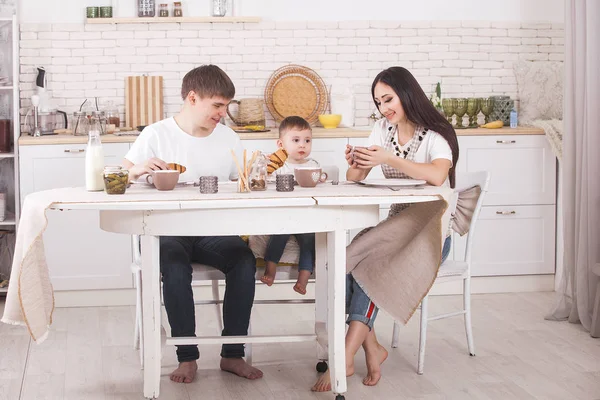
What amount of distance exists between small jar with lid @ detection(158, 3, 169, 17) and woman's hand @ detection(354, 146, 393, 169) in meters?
2.47

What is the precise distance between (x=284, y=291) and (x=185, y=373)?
1.74 meters

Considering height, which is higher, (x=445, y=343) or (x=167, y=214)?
(x=167, y=214)

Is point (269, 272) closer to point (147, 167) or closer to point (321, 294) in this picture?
point (321, 294)

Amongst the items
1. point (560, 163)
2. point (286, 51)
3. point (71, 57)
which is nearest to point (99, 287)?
point (71, 57)

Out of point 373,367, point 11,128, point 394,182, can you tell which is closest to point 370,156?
point 394,182

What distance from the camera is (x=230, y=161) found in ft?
12.5

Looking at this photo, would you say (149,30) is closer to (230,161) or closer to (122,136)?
(122,136)

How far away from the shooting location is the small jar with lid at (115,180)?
119 inches

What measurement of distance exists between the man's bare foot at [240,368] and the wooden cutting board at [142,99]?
226 cm

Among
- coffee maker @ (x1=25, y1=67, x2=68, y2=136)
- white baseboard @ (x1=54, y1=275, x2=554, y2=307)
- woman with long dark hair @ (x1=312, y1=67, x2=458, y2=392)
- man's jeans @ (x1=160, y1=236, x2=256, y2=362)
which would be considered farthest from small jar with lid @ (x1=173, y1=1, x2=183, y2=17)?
man's jeans @ (x1=160, y1=236, x2=256, y2=362)

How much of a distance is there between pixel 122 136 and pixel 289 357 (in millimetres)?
1787

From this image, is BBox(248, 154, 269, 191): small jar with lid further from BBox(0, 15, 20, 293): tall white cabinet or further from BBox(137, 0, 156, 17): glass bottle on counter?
BBox(137, 0, 156, 17): glass bottle on counter

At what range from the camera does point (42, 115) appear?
5203 mm

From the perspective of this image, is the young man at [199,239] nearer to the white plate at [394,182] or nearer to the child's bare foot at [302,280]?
the child's bare foot at [302,280]
